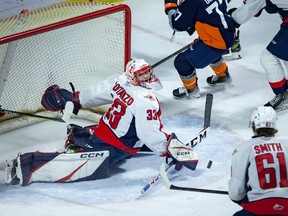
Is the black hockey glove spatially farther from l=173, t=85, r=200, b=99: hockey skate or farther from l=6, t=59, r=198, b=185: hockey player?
l=6, t=59, r=198, b=185: hockey player

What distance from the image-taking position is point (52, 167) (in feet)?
15.6

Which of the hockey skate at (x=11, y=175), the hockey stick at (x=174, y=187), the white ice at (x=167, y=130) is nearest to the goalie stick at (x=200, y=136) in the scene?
the white ice at (x=167, y=130)

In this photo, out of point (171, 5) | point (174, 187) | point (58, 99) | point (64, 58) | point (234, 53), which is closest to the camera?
point (174, 187)

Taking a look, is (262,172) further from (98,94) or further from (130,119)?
(98,94)

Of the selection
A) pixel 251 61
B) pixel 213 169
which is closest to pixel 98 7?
pixel 213 169

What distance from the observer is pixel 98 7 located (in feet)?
17.3

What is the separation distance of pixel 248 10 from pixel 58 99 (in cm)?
118

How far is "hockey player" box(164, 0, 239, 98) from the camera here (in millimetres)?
5566

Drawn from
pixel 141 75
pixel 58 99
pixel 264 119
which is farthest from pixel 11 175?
pixel 264 119

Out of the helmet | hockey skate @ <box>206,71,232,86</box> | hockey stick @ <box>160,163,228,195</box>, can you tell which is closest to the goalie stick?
hockey stick @ <box>160,163,228,195</box>

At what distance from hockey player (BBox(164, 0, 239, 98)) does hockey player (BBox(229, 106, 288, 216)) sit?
1751mm

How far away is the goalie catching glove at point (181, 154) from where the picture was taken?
184 inches

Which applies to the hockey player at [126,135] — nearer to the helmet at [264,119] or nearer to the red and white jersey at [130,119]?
the red and white jersey at [130,119]

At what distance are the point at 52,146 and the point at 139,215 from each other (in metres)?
0.92
